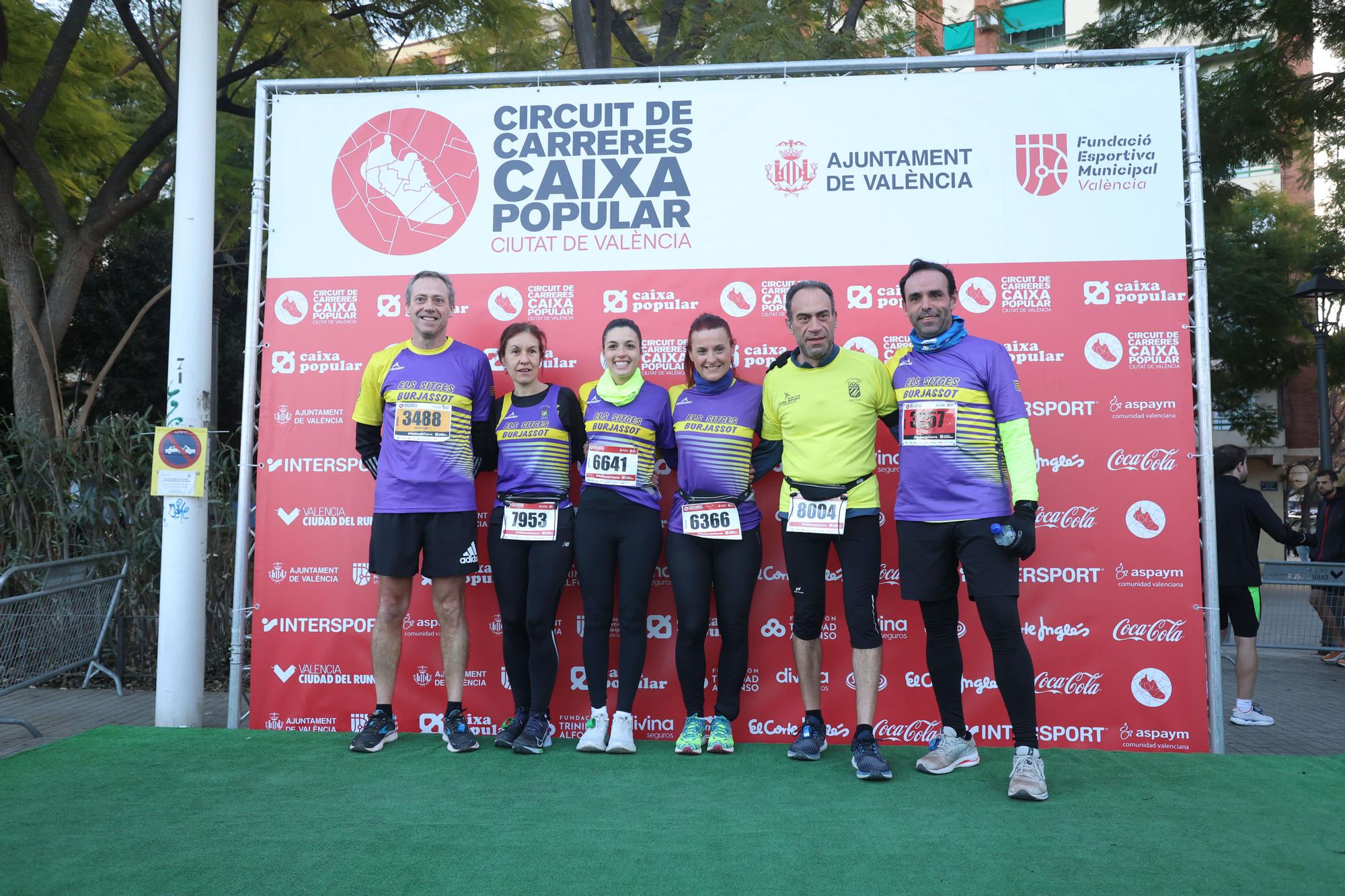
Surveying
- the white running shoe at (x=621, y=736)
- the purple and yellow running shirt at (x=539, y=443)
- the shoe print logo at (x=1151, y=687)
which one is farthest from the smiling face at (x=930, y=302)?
the white running shoe at (x=621, y=736)

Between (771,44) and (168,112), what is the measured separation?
5.58 meters

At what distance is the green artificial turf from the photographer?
2.79 metres

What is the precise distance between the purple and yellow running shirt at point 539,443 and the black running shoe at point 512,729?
973mm

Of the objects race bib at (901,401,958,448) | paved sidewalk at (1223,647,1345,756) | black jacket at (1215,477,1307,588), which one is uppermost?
race bib at (901,401,958,448)

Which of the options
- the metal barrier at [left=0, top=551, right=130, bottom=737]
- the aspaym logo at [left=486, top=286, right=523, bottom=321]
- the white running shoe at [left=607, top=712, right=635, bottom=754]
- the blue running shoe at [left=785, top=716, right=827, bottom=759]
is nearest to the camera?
the blue running shoe at [left=785, top=716, right=827, bottom=759]

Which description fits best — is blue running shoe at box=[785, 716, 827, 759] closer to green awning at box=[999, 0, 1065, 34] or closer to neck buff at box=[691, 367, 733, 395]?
neck buff at box=[691, 367, 733, 395]

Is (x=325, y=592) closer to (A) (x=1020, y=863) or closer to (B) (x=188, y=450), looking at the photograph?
(B) (x=188, y=450)

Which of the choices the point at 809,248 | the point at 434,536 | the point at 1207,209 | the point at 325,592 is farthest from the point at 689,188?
the point at 1207,209

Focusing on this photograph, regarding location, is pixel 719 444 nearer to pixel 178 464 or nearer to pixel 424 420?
pixel 424 420

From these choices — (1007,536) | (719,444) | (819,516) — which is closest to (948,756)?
(1007,536)

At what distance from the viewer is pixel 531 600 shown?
4.39 metres

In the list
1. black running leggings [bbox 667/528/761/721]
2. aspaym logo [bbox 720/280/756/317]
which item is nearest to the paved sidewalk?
black running leggings [bbox 667/528/761/721]

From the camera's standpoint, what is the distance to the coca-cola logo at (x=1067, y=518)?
4668 mm

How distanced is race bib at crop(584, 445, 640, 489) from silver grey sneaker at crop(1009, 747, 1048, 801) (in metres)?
1.94
